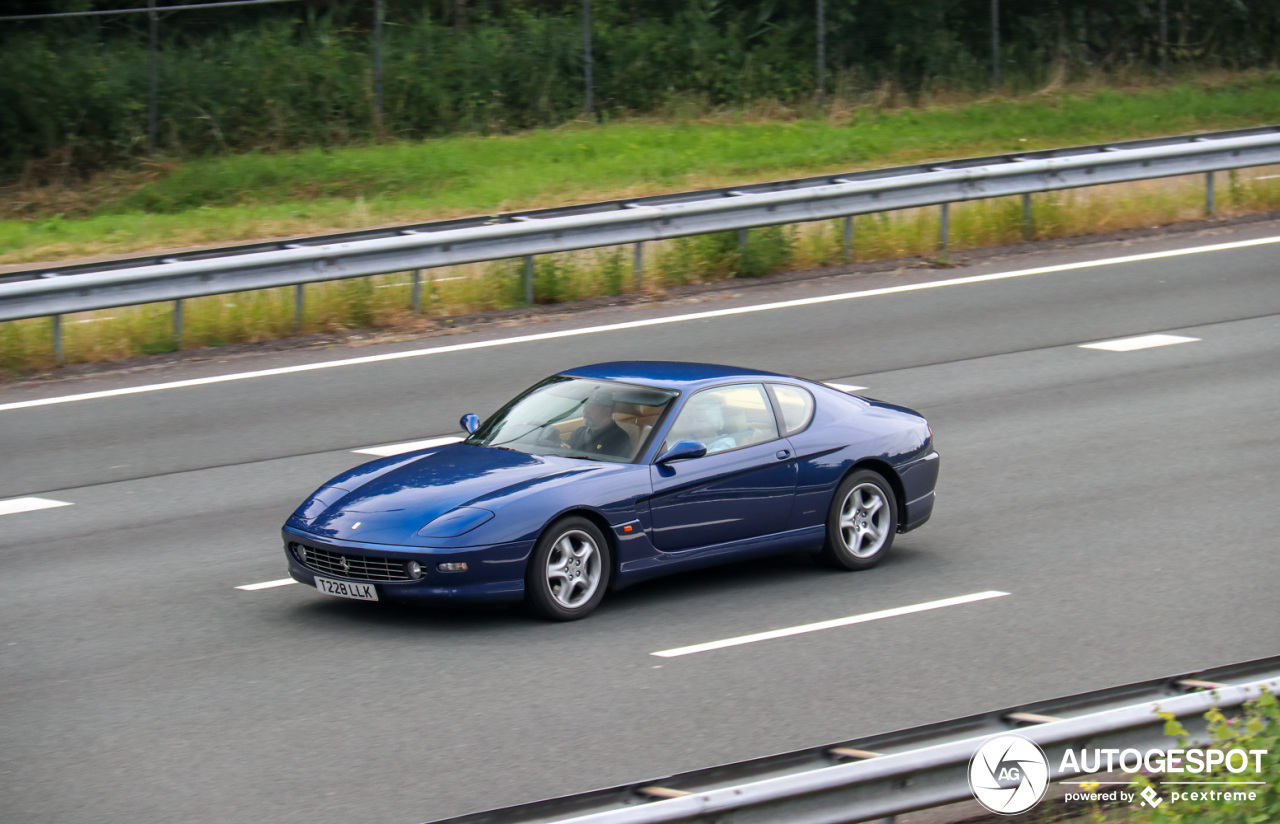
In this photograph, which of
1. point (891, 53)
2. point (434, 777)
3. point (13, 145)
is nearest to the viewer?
point (434, 777)

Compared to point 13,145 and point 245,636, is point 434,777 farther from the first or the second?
point 13,145

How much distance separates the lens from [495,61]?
3216cm

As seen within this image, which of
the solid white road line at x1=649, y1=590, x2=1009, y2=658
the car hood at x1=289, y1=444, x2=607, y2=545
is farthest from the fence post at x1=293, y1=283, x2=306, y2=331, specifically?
the solid white road line at x1=649, y1=590, x2=1009, y2=658

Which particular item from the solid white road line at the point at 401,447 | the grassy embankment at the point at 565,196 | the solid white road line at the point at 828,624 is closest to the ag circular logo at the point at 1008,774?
the solid white road line at the point at 828,624

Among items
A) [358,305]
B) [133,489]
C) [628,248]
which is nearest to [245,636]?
[133,489]

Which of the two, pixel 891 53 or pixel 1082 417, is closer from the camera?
pixel 1082 417

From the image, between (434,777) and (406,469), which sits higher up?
(406,469)

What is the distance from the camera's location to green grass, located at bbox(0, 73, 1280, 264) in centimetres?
2580

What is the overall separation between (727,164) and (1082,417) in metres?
15.9

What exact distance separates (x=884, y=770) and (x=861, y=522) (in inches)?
202

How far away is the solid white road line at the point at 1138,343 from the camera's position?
53.5ft

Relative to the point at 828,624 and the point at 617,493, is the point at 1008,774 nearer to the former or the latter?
the point at 828,624

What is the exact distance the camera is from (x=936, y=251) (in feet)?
68.7

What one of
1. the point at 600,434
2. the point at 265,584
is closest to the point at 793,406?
the point at 600,434
